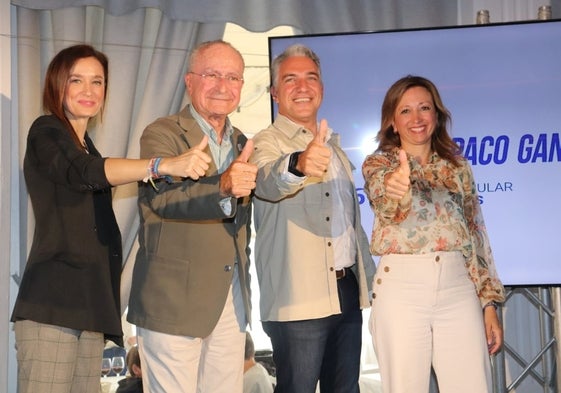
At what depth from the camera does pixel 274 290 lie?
2752 millimetres

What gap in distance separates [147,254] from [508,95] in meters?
2.03

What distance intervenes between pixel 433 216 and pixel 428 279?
22 centimetres

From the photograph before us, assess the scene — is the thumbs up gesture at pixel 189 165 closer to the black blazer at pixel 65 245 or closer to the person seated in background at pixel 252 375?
the black blazer at pixel 65 245

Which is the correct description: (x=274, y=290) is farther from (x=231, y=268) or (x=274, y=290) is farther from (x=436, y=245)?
(x=436, y=245)

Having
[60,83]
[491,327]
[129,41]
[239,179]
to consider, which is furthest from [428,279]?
[129,41]

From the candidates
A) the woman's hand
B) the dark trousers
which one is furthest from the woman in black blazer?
the woman's hand

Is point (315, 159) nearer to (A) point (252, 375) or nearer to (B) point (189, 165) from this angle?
(B) point (189, 165)

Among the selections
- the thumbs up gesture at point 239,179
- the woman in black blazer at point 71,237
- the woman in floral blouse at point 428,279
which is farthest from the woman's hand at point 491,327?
the woman in black blazer at point 71,237

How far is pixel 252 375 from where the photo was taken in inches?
162

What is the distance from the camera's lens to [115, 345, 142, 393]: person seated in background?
3975mm

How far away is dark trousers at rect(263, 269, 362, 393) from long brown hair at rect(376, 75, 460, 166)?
506 millimetres

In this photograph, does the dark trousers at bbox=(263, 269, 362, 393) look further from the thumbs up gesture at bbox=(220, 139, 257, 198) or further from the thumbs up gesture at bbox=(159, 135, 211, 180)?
the thumbs up gesture at bbox=(159, 135, 211, 180)

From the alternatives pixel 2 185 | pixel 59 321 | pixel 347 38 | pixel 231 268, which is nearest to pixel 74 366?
pixel 59 321

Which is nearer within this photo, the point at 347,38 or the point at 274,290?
the point at 274,290
